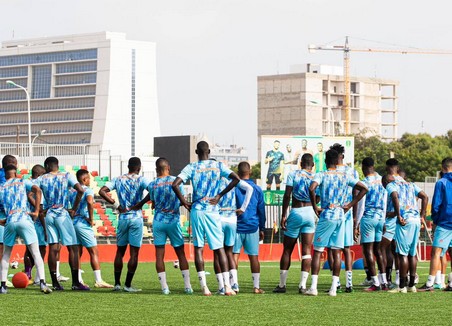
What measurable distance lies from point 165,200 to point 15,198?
2.26m

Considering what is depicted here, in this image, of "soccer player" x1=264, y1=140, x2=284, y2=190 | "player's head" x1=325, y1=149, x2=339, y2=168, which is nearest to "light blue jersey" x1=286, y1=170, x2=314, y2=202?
"player's head" x1=325, y1=149, x2=339, y2=168

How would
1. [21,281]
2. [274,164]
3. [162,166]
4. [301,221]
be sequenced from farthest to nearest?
[274,164], [21,281], [301,221], [162,166]

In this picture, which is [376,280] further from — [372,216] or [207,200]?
[207,200]

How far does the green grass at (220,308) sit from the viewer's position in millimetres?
13055

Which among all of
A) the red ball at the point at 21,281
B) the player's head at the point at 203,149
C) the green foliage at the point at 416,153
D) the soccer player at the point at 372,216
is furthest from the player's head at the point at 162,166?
the green foliage at the point at 416,153

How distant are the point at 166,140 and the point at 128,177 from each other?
46953 millimetres

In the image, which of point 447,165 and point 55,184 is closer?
point 55,184

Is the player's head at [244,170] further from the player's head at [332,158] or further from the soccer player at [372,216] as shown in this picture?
the soccer player at [372,216]

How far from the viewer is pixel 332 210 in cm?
1723

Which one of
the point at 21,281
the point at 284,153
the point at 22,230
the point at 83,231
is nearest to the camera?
the point at 22,230

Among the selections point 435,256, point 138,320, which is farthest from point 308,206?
point 138,320

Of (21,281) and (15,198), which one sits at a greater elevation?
(15,198)

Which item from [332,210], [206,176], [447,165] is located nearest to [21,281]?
[206,176]

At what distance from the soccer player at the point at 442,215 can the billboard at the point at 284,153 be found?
34.1 meters
